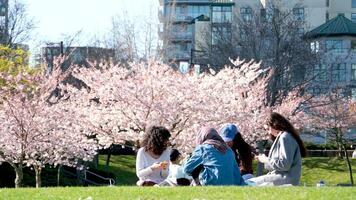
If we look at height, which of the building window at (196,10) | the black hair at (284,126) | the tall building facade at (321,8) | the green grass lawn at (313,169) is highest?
the building window at (196,10)

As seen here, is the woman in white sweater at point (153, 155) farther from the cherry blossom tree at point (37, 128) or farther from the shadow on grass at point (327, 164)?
the shadow on grass at point (327, 164)

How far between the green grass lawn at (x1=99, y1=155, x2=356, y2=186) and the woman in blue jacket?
929 inches

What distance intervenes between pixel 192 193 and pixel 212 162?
3.81 feet

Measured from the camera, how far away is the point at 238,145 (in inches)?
411

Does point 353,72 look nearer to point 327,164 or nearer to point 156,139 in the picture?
point 327,164

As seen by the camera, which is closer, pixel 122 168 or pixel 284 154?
pixel 284 154

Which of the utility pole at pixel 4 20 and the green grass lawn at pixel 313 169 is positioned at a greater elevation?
the utility pole at pixel 4 20

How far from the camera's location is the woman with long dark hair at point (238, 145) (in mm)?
10294

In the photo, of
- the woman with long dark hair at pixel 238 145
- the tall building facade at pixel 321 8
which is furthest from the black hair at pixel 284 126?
the tall building facade at pixel 321 8

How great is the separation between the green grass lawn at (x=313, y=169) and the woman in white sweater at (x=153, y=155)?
22414 mm

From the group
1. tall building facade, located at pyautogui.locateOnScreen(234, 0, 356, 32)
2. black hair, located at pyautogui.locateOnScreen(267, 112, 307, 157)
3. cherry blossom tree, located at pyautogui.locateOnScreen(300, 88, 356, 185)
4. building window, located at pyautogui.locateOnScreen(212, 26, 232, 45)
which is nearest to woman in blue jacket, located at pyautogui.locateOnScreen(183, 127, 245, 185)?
black hair, located at pyautogui.locateOnScreen(267, 112, 307, 157)

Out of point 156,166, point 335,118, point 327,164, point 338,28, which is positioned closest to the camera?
point 156,166

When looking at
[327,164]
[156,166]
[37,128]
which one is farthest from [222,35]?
[156,166]

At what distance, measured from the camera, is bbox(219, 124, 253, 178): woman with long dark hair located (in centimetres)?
1029
